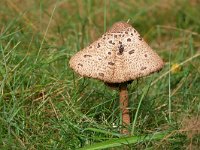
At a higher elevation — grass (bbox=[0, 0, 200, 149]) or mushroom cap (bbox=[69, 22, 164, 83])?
mushroom cap (bbox=[69, 22, 164, 83])

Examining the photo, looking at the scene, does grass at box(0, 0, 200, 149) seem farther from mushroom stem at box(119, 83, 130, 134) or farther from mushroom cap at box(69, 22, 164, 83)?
mushroom cap at box(69, 22, 164, 83)

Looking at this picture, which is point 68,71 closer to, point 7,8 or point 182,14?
point 7,8

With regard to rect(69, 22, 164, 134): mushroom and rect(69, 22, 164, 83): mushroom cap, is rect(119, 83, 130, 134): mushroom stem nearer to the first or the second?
rect(69, 22, 164, 134): mushroom

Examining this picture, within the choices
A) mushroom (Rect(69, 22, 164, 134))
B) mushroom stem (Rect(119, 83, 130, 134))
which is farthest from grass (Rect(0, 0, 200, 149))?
mushroom (Rect(69, 22, 164, 134))

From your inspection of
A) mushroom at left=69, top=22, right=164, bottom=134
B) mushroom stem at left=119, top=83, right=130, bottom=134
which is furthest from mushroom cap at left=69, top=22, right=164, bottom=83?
mushroom stem at left=119, top=83, right=130, bottom=134

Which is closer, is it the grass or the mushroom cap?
the mushroom cap

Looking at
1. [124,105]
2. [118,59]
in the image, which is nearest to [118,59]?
[118,59]

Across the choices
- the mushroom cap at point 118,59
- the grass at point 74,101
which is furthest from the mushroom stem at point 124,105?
the mushroom cap at point 118,59
